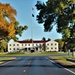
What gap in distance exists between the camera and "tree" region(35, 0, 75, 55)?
3809 centimetres

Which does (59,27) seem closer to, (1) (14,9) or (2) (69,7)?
(2) (69,7)

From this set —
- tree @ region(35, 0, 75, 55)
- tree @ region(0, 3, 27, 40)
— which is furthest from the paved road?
tree @ region(0, 3, 27, 40)

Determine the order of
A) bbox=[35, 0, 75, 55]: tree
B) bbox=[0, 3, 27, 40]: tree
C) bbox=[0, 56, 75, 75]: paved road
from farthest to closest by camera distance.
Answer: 1. bbox=[0, 3, 27, 40]: tree
2. bbox=[35, 0, 75, 55]: tree
3. bbox=[0, 56, 75, 75]: paved road

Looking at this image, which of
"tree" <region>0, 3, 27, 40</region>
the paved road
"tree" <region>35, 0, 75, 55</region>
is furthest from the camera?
"tree" <region>0, 3, 27, 40</region>

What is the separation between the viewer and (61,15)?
128 ft

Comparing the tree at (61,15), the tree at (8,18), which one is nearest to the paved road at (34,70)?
the tree at (61,15)

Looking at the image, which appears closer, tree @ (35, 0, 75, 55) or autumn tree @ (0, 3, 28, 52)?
tree @ (35, 0, 75, 55)

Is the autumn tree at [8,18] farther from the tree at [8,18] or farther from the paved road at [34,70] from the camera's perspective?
the paved road at [34,70]

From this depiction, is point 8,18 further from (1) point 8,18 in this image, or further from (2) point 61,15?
(2) point 61,15

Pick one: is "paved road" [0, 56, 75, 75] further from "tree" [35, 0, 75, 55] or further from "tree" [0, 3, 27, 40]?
"tree" [0, 3, 27, 40]

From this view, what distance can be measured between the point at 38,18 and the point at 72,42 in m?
5.46

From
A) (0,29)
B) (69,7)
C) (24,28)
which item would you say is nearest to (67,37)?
(69,7)

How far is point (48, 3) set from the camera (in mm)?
39688

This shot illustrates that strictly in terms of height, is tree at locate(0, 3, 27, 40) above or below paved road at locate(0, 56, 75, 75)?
above
